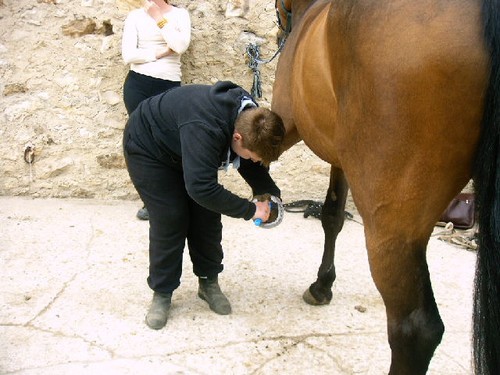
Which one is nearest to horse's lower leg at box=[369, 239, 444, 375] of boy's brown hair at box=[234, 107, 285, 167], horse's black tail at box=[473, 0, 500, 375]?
horse's black tail at box=[473, 0, 500, 375]

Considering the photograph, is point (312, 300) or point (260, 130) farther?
point (312, 300)

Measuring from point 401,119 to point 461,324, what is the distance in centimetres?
153

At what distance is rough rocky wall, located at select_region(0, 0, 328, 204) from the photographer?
3918mm

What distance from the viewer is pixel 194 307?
267cm

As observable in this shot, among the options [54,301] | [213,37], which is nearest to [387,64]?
[54,301]

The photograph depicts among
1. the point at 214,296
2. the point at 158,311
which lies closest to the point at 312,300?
the point at 214,296

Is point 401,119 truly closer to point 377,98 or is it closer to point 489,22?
point 377,98

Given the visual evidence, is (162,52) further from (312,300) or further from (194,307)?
(312,300)

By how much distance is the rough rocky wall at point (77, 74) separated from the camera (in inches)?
154

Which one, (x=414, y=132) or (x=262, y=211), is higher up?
(x=414, y=132)

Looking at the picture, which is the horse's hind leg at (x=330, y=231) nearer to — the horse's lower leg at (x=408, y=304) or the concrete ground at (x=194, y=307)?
the concrete ground at (x=194, y=307)

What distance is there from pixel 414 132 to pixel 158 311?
1552 millimetres

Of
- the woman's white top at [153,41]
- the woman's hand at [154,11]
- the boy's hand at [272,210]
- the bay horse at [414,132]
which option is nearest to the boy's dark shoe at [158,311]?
the boy's hand at [272,210]

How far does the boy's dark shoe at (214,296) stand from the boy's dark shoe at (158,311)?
21 centimetres
